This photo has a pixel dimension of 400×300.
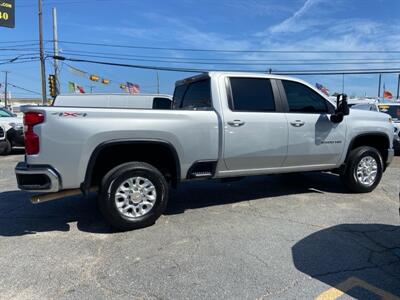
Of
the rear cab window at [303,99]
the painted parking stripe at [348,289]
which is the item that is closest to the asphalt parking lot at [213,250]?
the painted parking stripe at [348,289]

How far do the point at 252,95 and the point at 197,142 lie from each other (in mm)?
1192

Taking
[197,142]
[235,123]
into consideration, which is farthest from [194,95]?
[197,142]

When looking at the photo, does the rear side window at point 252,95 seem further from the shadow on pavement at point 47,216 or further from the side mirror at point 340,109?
the shadow on pavement at point 47,216

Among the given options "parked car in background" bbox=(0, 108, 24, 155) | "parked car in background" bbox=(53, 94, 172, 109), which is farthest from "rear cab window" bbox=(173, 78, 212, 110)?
"parked car in background" bbox=(0, 108, 24, 155)

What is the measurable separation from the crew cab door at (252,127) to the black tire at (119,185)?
1050 millimetres

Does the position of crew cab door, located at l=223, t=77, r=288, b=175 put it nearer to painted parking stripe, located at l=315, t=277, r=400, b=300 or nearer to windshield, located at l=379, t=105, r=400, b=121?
painted parking stripe, located at l=315, t=277, r=400, b=300

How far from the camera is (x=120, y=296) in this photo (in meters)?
3.37

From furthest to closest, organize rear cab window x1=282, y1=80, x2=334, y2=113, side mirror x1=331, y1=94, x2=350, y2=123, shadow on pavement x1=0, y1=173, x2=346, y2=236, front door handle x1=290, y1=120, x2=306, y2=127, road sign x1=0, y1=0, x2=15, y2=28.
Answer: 1. road sign x1=0, y1=0, x2=15, y2=28
2. side mirror x1=331, y1=94, x2=350, y2=123
3. rear cab window x1=282, y1=80, x2=334, y2=113
4. front door handle x1=290, y1=120, x2=306, y2=127
5. shadow on pavement x1=0, y1=173, x2=346, y2=236

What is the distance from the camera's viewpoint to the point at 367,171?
6961 millimetres

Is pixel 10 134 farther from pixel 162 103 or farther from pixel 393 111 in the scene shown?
pixel 393 111

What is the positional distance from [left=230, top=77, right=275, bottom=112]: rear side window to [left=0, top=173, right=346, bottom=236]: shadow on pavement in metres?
1.60

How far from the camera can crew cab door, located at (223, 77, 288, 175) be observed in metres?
→ 5.53

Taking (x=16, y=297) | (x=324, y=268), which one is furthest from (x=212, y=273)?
(x=16, y=297)

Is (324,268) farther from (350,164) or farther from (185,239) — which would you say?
(350,164)
